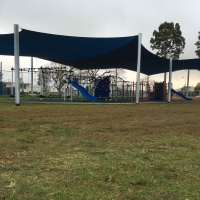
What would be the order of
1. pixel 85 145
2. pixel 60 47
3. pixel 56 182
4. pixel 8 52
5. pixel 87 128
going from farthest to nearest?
pixel 8 52 < pixel 60 47 < pixel 87 128 < pixel 85 145 < pixel 56 182

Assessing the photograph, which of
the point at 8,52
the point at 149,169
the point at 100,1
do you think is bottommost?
the point at 149,169

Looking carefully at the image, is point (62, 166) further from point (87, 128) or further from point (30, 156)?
point (87, 128)

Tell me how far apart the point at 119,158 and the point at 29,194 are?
54.5 inches

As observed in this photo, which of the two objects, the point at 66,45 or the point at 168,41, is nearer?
the point at 66,45

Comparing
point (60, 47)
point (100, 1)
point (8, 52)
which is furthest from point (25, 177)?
point (8, 52)

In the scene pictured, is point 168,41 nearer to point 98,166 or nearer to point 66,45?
point 66,45

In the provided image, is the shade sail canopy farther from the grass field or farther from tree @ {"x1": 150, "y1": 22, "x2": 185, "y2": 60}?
tree @ {"x1": 150, "y1": 22, "x2": 185, "y2": 60}

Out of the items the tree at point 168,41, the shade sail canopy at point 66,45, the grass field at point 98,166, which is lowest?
the grass field at point 98,166

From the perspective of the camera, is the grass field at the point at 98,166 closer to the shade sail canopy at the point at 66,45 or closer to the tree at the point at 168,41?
the shade sail canopy at the point at 66,45

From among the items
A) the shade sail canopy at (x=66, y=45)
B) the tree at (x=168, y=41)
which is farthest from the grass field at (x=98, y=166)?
the tree at (x=168, y=41)

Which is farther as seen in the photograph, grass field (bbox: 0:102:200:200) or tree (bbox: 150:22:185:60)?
tree (bbox: 150:22:185:60)

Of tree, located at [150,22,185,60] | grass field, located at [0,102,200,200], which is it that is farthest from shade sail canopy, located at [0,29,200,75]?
tree, located at [150,22,185,60]

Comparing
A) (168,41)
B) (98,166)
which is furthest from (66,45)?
(168,41)

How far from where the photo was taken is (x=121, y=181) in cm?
231
